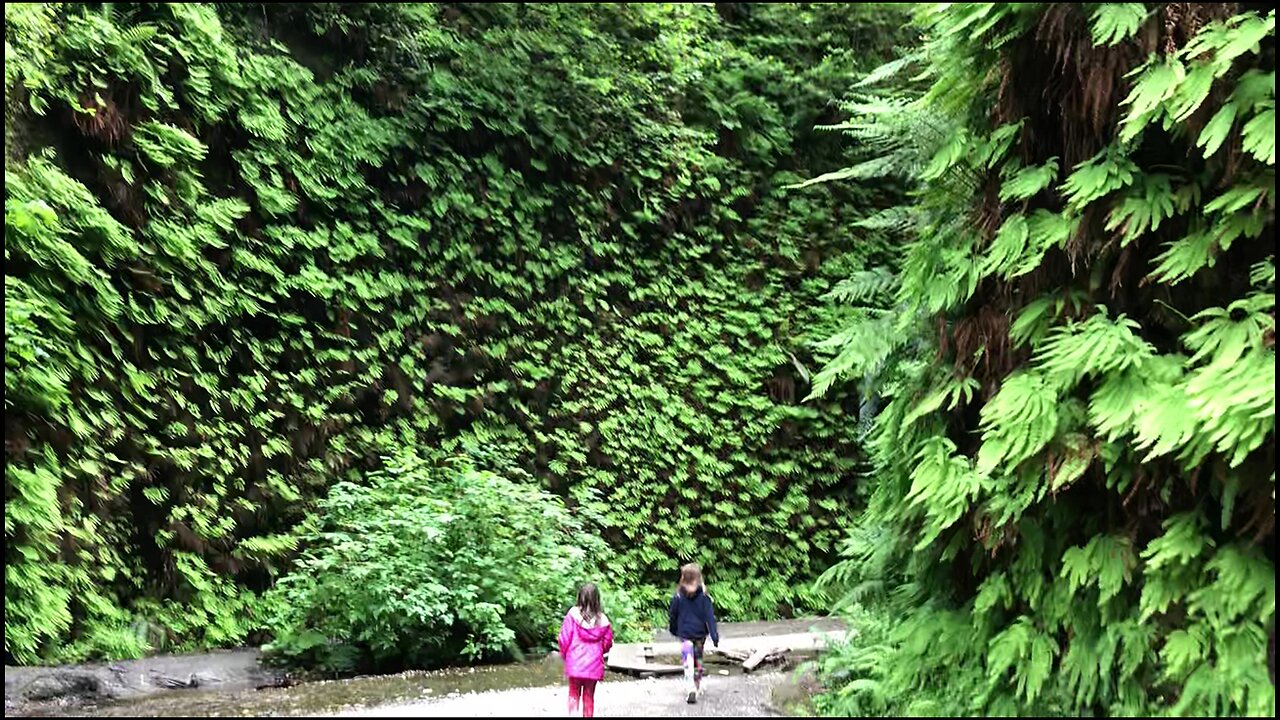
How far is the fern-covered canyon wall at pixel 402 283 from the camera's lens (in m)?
8.81

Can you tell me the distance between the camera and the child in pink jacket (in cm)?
660

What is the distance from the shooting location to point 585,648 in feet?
21.8

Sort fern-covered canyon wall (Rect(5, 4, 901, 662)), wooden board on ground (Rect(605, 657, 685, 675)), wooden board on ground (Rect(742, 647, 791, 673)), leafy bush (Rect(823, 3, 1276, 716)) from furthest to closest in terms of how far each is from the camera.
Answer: wooden board on ground (Rect(742, 647, 791, 673)) → wooden board on ground (Rect(605, 657, 685, 675)) → fern-covered canyon wall (Rect(5, 4, 901, 662)) → leafy bush (Rect(823, 3, 1276, 716))

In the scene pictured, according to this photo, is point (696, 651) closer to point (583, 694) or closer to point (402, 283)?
point (583, 694)

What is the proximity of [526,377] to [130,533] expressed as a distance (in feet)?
17.7

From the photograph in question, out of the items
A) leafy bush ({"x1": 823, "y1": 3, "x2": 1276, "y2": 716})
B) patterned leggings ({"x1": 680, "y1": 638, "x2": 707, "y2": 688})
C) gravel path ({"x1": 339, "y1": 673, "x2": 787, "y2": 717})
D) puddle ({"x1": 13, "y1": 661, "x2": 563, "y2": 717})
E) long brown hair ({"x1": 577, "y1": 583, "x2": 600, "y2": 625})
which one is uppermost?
leafy bush ({"x1": 823, "y1": 3, "x2": 1276, "y2": 716})

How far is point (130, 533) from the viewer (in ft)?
29.5

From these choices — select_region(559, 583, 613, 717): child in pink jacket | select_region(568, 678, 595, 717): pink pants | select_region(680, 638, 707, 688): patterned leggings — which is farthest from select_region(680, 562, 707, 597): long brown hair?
select_region(568, 678, 595, 717): pink pants

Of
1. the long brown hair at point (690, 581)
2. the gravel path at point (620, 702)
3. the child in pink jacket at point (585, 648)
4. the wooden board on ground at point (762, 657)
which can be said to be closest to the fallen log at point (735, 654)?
the wooden board on ground at point (762, 657)

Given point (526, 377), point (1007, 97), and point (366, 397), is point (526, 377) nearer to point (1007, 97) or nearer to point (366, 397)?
point (366, 397)

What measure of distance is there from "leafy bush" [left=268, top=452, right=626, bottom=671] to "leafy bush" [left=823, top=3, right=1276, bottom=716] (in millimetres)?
3496

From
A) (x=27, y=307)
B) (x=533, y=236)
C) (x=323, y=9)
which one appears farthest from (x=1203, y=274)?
(x=323, y=9)

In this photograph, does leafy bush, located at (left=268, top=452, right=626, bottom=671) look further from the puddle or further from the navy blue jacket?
the navy blue jacket

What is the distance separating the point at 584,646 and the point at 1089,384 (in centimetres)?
365
